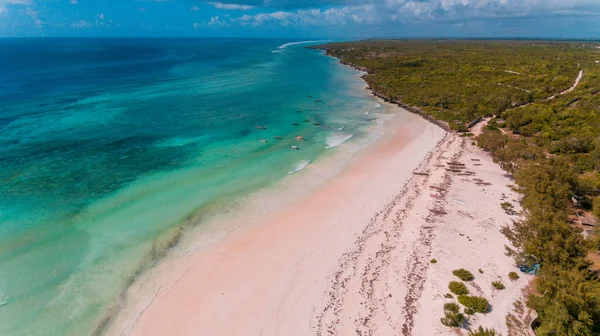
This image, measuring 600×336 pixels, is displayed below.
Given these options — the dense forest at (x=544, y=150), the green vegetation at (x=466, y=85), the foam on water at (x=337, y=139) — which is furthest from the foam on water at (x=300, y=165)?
the green vegetation at (x=466, y=85)

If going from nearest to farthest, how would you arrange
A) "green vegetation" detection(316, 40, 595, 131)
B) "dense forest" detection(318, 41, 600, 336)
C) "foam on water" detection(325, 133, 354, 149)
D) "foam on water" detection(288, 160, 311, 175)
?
"dense forest" detection(318, 41, 600, 336)
"foam on water" detection(288, 160, 311, 175)
"foam on water" detection(325, 133, 354, 149)
"green vegetation" detection(316, 40, 595, 131)

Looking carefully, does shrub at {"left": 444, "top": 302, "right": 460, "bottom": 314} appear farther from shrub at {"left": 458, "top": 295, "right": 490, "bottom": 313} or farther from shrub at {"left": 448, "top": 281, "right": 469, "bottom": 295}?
shrub at {"left": 448, "top": 281, "right": 469, "bottom": 295}

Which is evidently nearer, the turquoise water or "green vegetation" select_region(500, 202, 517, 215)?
the turquoise water

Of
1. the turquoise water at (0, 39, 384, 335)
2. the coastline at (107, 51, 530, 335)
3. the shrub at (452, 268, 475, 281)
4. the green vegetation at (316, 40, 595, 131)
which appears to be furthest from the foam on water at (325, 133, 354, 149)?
the shrub at (452, 268, 475, 281)

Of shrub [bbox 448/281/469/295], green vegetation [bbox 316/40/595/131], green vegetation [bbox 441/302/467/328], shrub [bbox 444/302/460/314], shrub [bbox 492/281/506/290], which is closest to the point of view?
green vegetation [bbox 441/302/467/328]

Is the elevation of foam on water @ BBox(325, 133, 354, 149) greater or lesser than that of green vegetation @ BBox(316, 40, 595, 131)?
lesser
